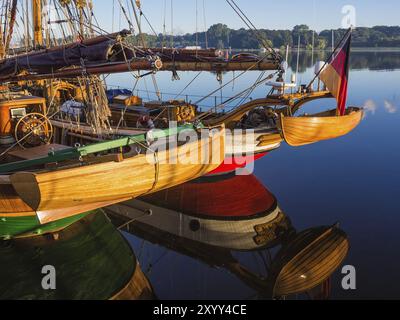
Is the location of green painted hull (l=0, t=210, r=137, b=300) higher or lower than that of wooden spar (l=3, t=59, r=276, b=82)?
lower

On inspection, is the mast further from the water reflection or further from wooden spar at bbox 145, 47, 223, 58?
the water reflection

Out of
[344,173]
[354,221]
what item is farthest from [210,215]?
[344,173]

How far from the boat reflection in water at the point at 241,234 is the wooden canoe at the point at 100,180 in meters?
2.60

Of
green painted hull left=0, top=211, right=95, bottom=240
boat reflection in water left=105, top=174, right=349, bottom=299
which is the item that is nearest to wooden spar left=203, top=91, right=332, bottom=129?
boat reflection in water left=105, top=174, right=349, bottom=299

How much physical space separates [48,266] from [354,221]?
11.0 meters

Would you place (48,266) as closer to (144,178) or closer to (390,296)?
(144,178)

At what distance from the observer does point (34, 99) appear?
13.7 m

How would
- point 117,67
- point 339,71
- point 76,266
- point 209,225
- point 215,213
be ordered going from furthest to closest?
point 339,71
point 215,213
point 209,225
point 76,266
point 117,67

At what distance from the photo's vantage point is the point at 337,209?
15.5m

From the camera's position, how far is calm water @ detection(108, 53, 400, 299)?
1046 centimetres

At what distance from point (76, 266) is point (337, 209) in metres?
10.4

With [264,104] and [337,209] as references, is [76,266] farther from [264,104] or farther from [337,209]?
[264,104]

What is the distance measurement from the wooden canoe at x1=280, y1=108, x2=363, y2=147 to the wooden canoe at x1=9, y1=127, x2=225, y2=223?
4.16 meters

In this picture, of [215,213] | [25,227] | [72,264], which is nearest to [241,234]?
[215,213]
